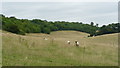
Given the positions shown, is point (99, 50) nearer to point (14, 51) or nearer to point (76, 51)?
point (76, 51)

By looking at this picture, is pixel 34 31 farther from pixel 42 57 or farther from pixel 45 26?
pixel 42 57

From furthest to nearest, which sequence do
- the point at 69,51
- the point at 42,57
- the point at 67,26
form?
the point at 67,26
the point at 69,51
the point at 42,57

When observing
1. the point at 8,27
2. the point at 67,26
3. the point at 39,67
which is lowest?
the point at 67,26

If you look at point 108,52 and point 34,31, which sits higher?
point 108,52

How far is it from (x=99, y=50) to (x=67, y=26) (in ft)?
349

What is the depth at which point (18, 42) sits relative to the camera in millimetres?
29422

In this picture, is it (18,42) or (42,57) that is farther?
(18,42)

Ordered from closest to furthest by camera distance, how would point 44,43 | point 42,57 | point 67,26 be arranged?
point 42,57, point 44,43, point 67,26

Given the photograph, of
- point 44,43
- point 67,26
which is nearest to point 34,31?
point 67,26

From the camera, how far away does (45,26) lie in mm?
121375

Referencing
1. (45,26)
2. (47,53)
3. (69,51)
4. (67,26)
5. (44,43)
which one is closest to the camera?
(47,53)

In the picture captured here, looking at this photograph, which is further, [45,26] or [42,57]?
[45,26]

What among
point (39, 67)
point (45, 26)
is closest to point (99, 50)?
point (39, 67)

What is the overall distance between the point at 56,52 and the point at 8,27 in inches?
2127
